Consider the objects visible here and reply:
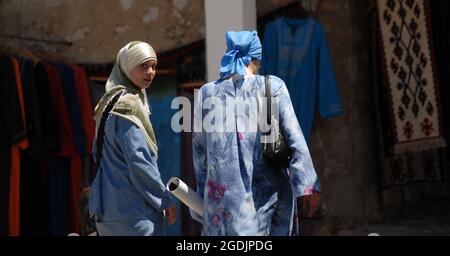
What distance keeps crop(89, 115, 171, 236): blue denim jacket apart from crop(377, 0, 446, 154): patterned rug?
3177mm

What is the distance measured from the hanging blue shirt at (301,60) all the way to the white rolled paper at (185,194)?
2.17m

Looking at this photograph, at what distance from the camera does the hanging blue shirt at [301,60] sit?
702 cm

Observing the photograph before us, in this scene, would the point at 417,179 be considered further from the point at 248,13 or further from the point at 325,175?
the point at 248,13

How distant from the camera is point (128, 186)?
189 inches

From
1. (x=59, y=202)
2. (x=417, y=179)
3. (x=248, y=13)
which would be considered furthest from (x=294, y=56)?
(x=59, y=202)

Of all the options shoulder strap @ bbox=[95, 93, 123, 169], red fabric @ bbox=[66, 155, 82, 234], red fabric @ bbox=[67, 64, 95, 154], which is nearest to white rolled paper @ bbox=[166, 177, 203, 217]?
shoulder strap @ bbox=[95, 93, 123, 169]

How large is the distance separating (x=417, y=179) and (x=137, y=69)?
3736mm

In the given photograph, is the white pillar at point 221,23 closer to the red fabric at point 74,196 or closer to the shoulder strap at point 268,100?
the shoulder strap at point 268,100

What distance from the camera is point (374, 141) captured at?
7.66 m

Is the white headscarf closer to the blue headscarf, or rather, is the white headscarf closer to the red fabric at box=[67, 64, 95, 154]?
the blue headscarf

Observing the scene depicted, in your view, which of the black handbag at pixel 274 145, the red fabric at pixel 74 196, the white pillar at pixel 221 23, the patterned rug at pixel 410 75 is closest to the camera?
the black handbag at pixel 274 145

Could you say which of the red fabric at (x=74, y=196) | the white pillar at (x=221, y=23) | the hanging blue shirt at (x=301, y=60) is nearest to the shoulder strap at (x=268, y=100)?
the white pillar at (x=221, y=23)
